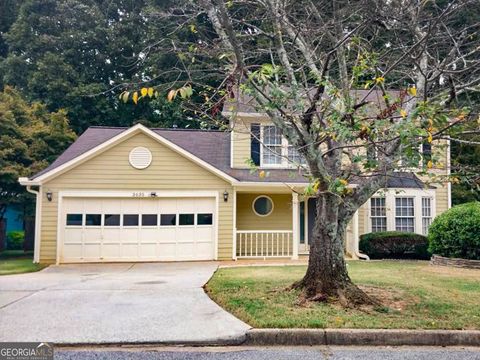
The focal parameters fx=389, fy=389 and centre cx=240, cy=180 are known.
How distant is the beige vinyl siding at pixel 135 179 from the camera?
1226cm

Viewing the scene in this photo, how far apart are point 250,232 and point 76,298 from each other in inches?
282

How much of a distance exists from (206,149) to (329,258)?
9388 mm

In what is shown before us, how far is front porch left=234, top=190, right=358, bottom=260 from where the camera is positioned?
1337 cm

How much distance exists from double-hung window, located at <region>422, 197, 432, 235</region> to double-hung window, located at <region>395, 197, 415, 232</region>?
397mm

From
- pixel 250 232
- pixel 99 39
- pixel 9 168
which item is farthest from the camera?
pixel 99 39

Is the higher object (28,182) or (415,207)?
(28,182)

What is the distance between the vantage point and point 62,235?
485 inches

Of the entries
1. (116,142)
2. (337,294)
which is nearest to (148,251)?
(116,142)

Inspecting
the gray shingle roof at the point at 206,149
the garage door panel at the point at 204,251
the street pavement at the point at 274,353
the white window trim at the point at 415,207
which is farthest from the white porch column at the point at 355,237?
the street pavement at the point at 274,353

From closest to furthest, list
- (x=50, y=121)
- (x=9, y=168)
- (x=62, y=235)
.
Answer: (x=62, y=235), (x=9, y=168), (x=50, y=121)

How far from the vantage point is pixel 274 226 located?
14.2 meters

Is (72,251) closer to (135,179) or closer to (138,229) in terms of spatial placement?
(138,229)

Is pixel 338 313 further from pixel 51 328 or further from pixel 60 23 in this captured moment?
pixel 60 23

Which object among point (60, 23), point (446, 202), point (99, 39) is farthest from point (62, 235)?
point (60, 23)
